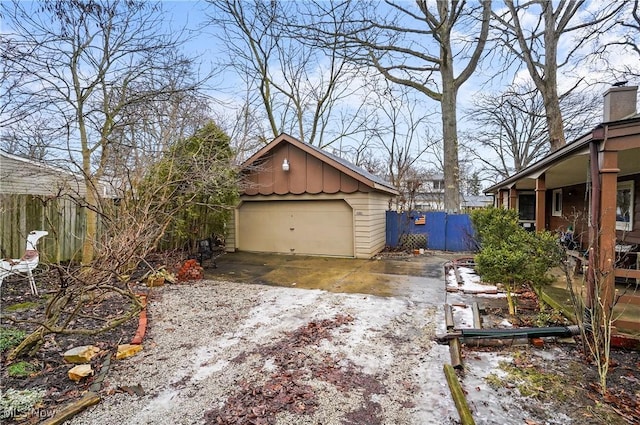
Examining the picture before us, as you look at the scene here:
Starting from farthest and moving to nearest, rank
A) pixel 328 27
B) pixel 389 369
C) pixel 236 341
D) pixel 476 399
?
pixel 328 27, pixel 236 341, pixel 389 369, pixel 476 399

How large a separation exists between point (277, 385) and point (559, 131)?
12.6 metres

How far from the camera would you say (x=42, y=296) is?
16.4 ft

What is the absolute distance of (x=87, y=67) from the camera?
608 cm

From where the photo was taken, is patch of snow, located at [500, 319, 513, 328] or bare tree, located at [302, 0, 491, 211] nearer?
patch of snow, located at [500, 319, 513, 328]

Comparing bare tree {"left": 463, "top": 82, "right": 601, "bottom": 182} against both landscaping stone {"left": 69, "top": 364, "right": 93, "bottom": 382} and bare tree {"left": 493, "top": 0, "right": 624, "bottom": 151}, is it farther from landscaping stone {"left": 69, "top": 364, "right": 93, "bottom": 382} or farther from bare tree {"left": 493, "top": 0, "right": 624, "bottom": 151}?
landscaping stone {"left": 69, "top": 364, "right": 93, "bottom": 382}

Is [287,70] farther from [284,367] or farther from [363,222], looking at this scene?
[284,367]

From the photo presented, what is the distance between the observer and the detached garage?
9.37 metres

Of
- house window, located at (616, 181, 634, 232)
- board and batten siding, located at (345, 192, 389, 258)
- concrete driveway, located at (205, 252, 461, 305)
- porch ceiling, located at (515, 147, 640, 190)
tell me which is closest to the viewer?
porch ceiling, located at (515, 147, 640, 190)

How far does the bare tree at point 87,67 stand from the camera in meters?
5.29

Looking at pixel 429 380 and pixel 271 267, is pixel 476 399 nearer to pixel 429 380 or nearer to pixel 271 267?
pixel 429 380

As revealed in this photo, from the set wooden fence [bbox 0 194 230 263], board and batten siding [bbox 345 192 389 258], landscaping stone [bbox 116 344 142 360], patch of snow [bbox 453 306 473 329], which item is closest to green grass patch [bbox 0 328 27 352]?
landscaping stone [bbox 116 344 142 360]

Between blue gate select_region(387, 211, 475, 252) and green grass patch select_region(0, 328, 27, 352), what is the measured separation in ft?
32.0

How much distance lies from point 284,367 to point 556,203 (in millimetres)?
10821

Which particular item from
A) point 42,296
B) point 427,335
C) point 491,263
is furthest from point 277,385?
point 42,296
